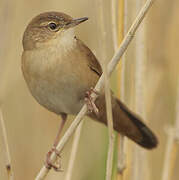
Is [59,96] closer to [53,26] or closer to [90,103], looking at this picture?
[90,103]

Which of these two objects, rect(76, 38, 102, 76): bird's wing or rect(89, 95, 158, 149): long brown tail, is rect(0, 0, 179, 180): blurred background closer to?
rect(89, 95, 158, 149): long brown tail

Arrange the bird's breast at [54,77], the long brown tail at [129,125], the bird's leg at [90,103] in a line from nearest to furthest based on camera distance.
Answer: the bird's leg at [90,103], the bird's breast at [54,77], the long brown tail at [129,125]

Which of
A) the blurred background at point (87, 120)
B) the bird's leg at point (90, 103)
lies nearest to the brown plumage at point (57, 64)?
the bird's leg at point (90, 103)

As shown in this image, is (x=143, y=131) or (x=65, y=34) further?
(x=143, y=131)

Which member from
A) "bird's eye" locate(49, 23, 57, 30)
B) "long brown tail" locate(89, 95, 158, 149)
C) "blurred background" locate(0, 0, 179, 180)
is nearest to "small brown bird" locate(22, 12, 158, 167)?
"bird's eye" locate(49, 23, 57, 30)

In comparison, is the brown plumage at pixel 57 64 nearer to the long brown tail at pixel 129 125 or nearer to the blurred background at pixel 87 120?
the long brown tail at pixel 129 125

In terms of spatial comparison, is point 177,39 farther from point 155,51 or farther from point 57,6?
point 57,6

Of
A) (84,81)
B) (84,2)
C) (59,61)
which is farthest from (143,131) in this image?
(84,2)
